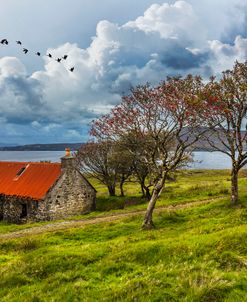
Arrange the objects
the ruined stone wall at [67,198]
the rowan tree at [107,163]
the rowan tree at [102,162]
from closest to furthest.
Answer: the ruined stone wall at [67,198] < the rowan tree at [107,163] < the rowan tree at [102,162]

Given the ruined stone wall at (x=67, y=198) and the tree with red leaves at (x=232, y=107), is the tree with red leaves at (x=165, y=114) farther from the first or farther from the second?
the ruined stone wall at (x=67, y=198)

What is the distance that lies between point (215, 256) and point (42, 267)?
7.28 meters

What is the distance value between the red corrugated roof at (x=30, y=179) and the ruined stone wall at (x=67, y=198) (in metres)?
1.03

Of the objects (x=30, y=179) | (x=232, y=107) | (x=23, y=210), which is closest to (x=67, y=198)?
(x=23, y=210)

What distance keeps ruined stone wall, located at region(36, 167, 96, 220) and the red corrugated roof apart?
1031mm

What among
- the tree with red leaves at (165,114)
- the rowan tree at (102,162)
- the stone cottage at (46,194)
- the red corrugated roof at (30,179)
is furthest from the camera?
the rowan tree at (102,162)

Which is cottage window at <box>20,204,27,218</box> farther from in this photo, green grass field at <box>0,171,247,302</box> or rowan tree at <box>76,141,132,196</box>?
green grass field at <box>0,171,247,302</box>

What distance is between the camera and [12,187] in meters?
52.4

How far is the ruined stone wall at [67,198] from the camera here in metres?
47.1

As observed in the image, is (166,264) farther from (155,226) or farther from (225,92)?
(225,92)

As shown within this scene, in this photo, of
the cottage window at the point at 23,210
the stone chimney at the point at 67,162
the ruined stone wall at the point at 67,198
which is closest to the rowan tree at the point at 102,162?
the ruined stone wall at the point at 67,198

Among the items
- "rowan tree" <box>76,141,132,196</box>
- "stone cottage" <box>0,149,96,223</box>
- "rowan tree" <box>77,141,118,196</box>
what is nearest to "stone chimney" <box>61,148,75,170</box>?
"stone cottage" <box>0,149,96,223</box>

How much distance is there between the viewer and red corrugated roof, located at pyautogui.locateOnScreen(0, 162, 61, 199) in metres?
48.8

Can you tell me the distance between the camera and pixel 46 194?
47.2 m
